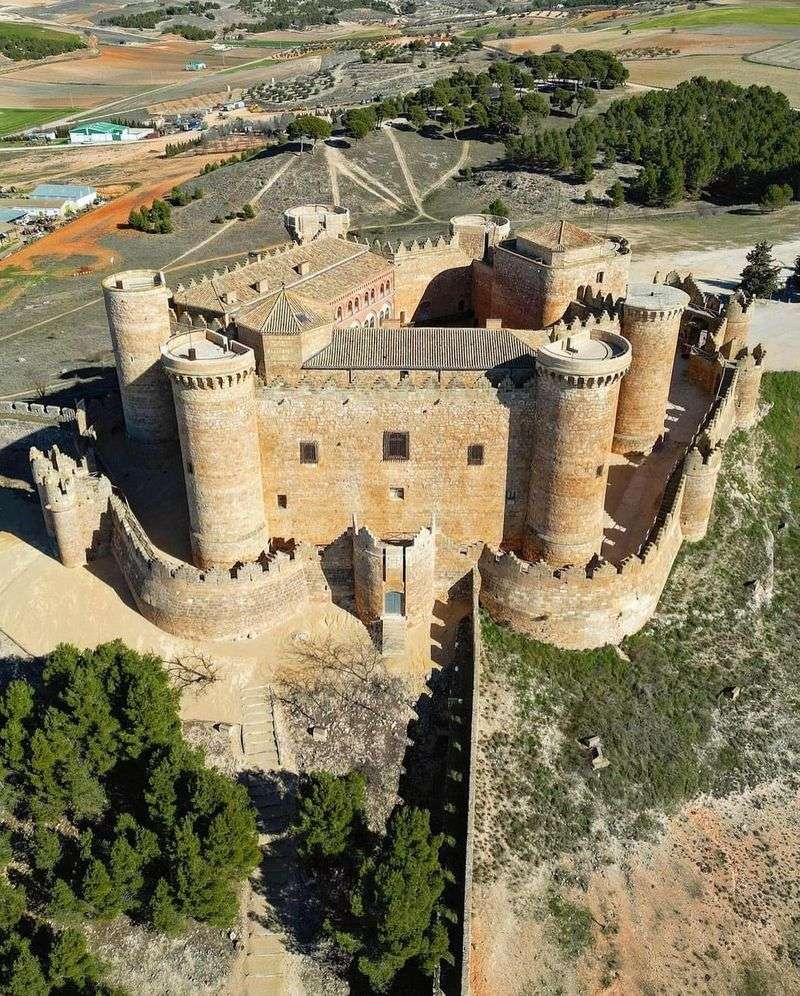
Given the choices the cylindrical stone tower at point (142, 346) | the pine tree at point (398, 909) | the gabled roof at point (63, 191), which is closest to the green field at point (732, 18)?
the gabled roof at point (63, 191)

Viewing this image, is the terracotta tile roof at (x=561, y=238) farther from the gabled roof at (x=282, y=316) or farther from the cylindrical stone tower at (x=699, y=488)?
the gabled roof at (x=282, y=316)

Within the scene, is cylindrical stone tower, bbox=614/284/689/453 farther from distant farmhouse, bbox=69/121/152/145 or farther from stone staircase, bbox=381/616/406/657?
distant farmhouse, bbox=69/121/152/145

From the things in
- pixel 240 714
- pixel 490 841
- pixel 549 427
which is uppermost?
pixel 549 427

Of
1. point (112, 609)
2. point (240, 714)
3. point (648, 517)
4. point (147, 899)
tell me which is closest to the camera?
point (147, 899)

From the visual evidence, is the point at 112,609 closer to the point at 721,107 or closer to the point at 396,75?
the point at 721,107

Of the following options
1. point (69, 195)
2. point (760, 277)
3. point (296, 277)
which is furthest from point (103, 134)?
point (296, 277)

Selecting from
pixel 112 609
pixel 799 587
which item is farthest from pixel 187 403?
pixel 799 587

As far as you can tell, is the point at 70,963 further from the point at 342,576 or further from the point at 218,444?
the point at 218,444
